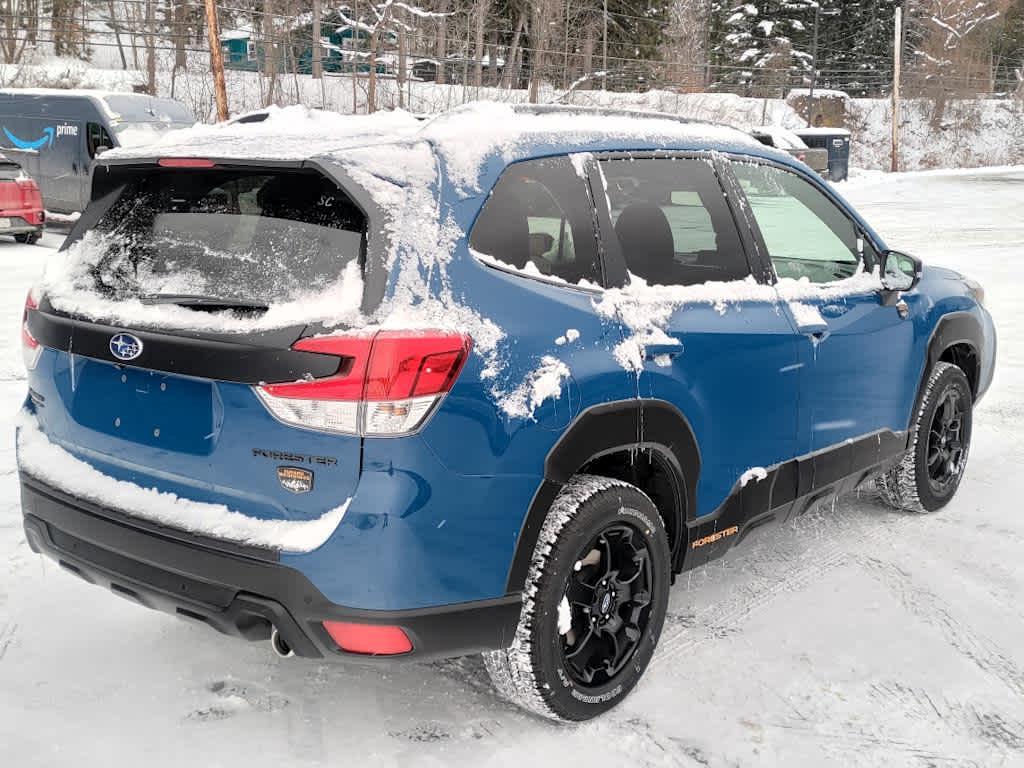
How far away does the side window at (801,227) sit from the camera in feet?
13.1

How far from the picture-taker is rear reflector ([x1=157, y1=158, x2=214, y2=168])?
2898 millimetres

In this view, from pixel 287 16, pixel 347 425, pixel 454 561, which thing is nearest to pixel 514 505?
pixel 454 561

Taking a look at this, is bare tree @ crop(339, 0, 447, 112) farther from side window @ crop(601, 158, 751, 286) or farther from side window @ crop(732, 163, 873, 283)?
side window @ crop(601, 158, 751, 286)

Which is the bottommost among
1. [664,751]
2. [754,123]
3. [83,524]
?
[664,751]

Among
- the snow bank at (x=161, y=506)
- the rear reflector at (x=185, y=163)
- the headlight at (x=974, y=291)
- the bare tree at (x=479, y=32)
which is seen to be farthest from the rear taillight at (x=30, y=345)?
the bare tree at (x=479, y=32)

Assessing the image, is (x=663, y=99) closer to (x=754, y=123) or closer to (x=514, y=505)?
(x=754, y=123)

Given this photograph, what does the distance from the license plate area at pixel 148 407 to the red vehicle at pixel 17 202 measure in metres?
14.2

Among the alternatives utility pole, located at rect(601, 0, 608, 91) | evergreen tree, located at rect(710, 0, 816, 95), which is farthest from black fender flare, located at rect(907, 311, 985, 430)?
evergreen tree, located at rect(710, 0, 816, 95)

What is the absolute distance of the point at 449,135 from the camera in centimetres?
293

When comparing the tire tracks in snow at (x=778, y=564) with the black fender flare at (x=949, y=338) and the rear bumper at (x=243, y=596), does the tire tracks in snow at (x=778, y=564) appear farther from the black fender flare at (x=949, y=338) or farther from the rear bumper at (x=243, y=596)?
the rear bumper at (x=243, y=596)

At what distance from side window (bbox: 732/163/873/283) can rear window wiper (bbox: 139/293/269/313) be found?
1.94 meters

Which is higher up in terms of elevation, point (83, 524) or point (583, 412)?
point (583, 412)

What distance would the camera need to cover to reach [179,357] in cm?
274

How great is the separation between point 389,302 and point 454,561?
2.24 ft
